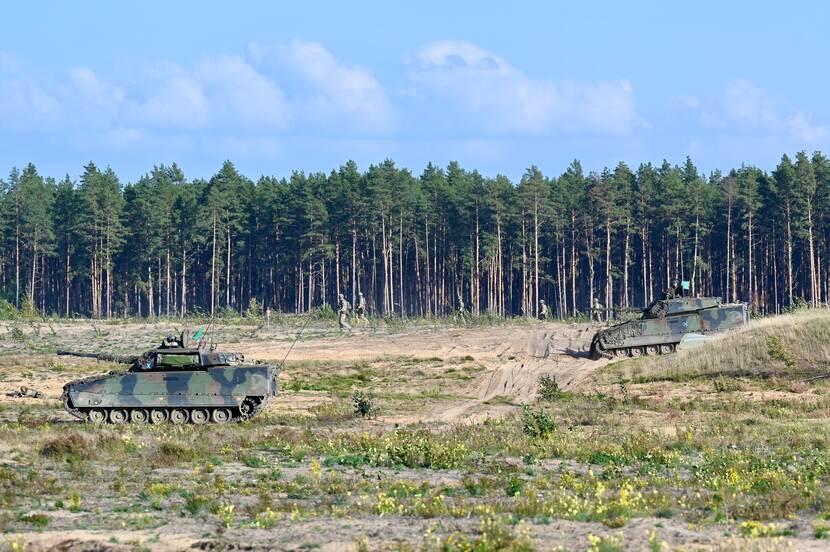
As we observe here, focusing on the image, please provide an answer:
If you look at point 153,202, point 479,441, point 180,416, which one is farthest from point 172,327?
point 479,441

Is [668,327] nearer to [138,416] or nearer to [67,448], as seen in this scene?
[138,416]

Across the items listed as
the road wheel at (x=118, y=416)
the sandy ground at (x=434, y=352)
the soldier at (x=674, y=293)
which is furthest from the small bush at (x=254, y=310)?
the road wheel at (x=118, y=416)

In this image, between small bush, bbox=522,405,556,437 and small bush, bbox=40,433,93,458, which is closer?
small bush, bbox=40,433,93,458

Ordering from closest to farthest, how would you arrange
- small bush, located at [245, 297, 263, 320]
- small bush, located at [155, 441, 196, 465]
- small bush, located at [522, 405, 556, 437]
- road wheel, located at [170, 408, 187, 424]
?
small bush, located at [155, 441, 196, 465] < small bush, located at [522, 405, 556, 437] < road wheel, located at [170, 408, 187, 424] < small bush, located at [245, 297, 263, 320]


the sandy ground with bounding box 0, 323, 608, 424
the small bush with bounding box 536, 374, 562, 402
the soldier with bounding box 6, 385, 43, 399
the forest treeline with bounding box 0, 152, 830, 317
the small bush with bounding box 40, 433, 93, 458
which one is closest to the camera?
the small bush with bounding box 40, 433, 93, 458

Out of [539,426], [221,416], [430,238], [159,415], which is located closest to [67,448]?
[159,415]

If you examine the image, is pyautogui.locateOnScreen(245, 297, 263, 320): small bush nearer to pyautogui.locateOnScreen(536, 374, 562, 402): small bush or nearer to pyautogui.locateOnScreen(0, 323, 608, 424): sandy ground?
pyautogui.locateOnScreen(0, 323, 608, 424): sandy ground

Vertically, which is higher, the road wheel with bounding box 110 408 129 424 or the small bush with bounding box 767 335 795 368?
the small bush with bounding box 767 335 795 368

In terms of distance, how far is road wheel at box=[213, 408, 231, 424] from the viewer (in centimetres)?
3397

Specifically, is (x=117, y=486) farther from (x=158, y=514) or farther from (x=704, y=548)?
(x=704, y=548)

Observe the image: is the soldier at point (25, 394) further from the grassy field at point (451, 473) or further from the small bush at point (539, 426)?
the small bush at point (539, 426)

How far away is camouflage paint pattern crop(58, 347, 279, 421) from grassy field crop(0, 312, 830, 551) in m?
1.30

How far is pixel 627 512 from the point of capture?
1794 cm

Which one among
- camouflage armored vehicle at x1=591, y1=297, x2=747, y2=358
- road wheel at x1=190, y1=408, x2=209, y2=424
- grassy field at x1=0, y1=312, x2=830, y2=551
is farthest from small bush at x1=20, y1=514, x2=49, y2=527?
camouflage armored vehicle at x1=591, y1=297, x2=747, y2=358
